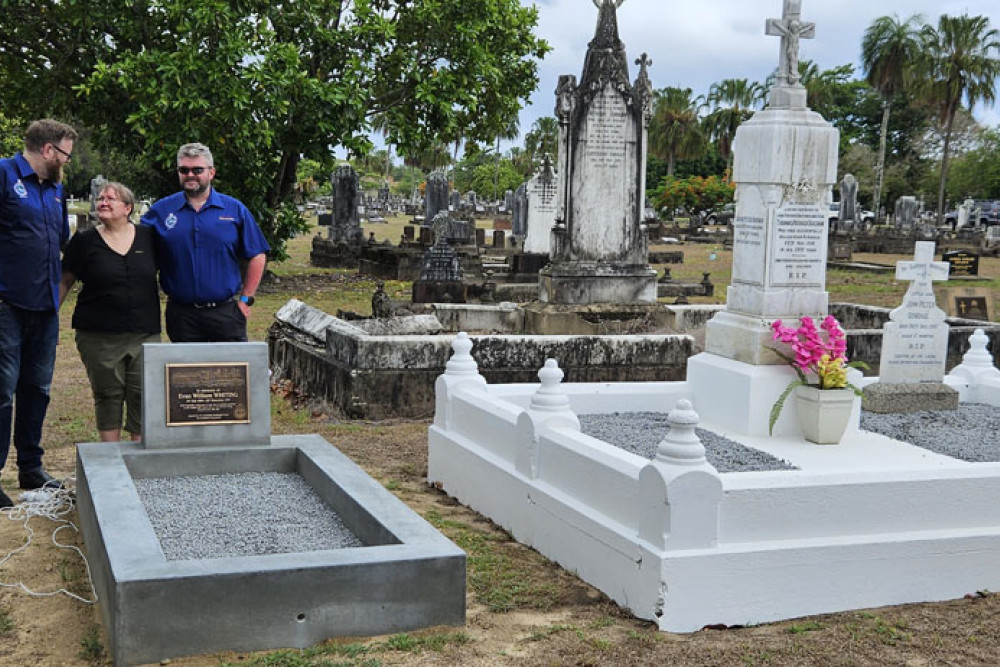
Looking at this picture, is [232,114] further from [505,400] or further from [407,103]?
[505,400]

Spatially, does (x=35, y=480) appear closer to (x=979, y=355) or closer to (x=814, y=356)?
(x=814, y=356)

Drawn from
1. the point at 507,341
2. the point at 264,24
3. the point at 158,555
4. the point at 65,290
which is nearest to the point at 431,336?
the point at 507,341

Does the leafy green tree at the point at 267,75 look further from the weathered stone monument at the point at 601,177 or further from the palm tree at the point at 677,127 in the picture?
the palm tree at the point at 677,127

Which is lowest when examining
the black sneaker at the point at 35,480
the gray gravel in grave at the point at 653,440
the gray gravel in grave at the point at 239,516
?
the black sneaker at the point at 35,480

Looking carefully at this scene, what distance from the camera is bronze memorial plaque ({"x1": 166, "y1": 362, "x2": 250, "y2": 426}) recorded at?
6062 millimetres

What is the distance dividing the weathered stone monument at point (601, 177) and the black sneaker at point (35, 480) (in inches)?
275

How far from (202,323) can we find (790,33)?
455cm

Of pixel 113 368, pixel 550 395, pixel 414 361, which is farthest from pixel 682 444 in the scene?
pixel 414 361

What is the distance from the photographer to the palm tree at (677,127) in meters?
73.7

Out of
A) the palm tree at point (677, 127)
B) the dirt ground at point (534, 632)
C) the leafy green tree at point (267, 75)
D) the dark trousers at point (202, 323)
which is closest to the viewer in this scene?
the dirt ground at point (534, 632)

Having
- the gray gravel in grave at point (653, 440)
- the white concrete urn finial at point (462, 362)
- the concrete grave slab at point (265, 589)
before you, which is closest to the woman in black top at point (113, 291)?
the concrete grave slab at point (265, 589)

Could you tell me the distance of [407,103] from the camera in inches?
763

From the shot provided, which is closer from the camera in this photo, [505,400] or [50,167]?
[50,167]

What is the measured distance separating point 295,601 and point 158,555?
0.60 m
